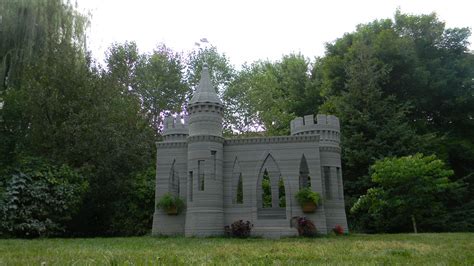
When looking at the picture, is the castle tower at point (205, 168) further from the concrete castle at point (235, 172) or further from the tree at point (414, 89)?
the tree at point (414, 89)

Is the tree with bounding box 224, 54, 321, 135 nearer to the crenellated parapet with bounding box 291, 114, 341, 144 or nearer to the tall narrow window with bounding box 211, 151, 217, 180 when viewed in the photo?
the crenellated parapet with bounding box 291, 114, 341, 144

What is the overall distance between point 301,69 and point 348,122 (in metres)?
8.43

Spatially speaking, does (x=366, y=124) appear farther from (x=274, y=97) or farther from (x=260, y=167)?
(x=274, y=97)

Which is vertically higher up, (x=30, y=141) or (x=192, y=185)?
(x=30, y=141)

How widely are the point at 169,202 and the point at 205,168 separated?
1903mm

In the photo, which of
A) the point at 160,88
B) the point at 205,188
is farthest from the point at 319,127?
the point at 160,88

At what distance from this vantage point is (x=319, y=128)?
50.1 ft

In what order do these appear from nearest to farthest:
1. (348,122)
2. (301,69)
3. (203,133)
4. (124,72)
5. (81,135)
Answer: (203,133), (81,135), (348,122), (124,72), (301,69)

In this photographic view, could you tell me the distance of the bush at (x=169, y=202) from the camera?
47.1ft

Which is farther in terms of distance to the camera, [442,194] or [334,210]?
[442,194]

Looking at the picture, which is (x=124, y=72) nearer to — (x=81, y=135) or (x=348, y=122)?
(x=81, y=135)

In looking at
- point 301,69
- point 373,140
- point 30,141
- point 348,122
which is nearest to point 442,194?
point 373,140

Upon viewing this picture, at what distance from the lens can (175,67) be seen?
103 ft

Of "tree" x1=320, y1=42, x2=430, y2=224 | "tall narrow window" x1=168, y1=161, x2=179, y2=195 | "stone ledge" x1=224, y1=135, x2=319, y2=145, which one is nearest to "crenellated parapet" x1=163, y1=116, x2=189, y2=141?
"tall narrow window" x1=168, y1=161, x2=179, y2=195
